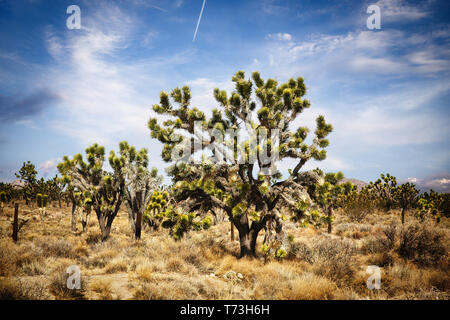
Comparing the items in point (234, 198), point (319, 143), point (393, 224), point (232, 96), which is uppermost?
point (232, 96)

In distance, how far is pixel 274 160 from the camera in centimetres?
886

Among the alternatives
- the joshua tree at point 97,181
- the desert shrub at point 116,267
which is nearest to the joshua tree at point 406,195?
the joshua tree at point 97,181

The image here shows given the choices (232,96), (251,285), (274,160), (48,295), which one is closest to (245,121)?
(232,96)

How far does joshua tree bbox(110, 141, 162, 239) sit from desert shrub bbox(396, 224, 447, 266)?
12680 millimetres

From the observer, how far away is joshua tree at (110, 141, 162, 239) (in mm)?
13938

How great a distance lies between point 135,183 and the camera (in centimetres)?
1412

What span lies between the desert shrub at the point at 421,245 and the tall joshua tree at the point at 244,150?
4.49m

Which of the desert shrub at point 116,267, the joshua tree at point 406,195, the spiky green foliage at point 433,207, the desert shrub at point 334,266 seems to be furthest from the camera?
the joshua tree at point 406,195

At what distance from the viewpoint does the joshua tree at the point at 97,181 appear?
44.5 feet

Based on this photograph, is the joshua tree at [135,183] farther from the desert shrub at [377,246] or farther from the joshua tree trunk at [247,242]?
the desert shrub at [377,246]

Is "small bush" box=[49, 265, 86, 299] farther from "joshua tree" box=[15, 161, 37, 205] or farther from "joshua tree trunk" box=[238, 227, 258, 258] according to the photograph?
"joshua tree" box=[15, 161, 37, 205]
